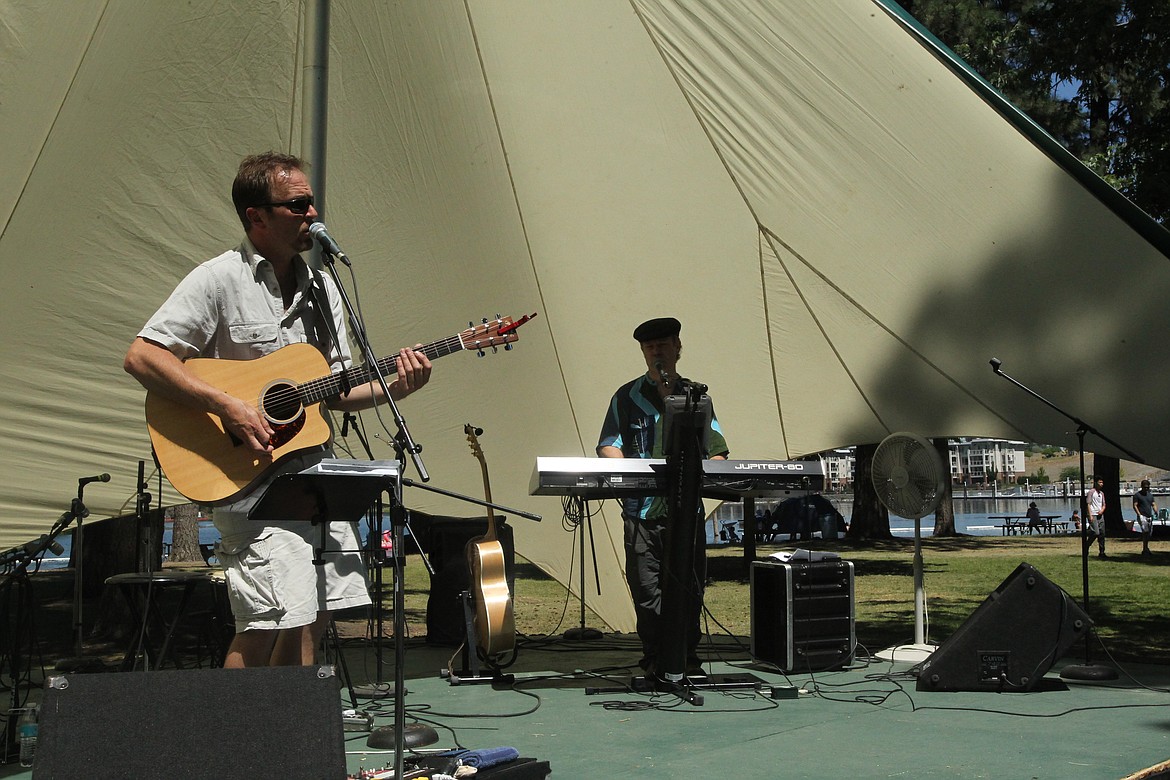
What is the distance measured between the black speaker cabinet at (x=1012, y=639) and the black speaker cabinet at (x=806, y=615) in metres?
0.88

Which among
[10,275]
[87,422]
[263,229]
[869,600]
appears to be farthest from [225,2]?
[869,600]

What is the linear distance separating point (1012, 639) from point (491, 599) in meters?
2.52

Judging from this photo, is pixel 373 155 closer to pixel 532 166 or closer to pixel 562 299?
pixel 532 166

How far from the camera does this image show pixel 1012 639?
4930mm

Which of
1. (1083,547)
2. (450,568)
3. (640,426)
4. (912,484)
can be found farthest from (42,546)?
(1083,547)

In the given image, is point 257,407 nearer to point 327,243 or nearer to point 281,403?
point 281,403

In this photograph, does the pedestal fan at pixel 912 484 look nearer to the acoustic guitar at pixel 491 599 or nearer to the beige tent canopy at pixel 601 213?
the beige tent canopy at pixel 601 213

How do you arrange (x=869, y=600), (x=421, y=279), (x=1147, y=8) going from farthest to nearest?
(x=869, y=600), (x=1147, y=8), (x=421, y=279)

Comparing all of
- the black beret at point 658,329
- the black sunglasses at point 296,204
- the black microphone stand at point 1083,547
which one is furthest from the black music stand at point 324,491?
the black microphone stand at point 1083,547

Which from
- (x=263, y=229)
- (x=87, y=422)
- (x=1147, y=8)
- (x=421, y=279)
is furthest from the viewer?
(x=1147, y=8)

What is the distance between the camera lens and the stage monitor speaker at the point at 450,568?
7383 mm

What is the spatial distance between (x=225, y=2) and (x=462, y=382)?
2781 millimetres

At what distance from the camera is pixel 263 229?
11.3 ft

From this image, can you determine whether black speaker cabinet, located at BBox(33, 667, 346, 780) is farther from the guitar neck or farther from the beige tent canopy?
the beige tent canopy
